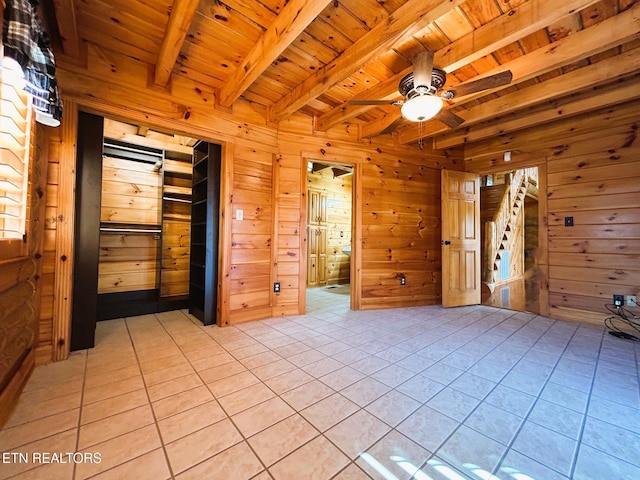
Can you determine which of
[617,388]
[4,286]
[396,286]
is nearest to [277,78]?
[4,286]

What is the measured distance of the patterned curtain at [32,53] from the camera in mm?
1176

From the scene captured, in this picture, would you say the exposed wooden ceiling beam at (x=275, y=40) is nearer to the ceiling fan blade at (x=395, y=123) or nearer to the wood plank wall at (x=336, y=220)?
the ceiling fan blade at (x=395, y=123)

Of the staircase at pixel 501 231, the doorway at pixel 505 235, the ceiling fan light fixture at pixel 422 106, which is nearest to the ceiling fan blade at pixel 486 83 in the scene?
the ceiling fan light fixture at pixel 422 106

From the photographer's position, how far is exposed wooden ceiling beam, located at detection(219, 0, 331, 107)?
164cm

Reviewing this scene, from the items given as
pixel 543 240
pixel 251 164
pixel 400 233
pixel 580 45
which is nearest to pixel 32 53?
pixel 251 164

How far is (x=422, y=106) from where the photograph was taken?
2.01 metres

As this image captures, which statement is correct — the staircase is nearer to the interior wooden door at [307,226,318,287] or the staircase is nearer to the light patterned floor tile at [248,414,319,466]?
the interior wooden door at [307,226,318,287]

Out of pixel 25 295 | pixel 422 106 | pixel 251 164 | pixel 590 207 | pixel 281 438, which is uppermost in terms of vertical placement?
pixel 422 106

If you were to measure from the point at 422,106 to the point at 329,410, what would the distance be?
2.21m

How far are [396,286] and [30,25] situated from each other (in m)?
4.00

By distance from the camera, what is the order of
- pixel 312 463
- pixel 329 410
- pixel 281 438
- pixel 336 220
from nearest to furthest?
pixel 312 463 < pixel 281 438 < pixel 329 410 < pixel 336 220

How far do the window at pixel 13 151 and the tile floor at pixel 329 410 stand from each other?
1.02m

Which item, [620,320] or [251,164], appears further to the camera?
[251,164]

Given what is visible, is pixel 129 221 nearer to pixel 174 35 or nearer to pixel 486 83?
pixel 174 35
